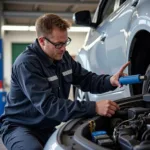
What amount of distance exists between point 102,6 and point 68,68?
4.25ft

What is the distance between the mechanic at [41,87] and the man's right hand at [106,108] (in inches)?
3.8

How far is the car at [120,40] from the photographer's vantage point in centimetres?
233

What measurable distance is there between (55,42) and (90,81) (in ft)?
1.51

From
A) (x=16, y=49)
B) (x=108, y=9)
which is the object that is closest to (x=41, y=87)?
(x=108, y=9)

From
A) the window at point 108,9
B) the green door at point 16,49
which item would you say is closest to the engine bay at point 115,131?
the window at point 108,9

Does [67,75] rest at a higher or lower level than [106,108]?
higher

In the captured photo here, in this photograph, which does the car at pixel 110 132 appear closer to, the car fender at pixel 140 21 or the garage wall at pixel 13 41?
the car fender at pixel 140 21

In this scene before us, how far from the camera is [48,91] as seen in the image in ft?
6.53

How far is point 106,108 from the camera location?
1726 millimetres

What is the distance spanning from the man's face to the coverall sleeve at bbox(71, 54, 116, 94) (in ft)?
1.14

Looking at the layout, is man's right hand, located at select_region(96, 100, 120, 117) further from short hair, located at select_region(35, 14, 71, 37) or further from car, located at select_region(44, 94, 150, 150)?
short hair, located at select_region(35, 14, 71, 37)

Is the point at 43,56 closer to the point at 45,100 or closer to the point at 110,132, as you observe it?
the point at 45,100

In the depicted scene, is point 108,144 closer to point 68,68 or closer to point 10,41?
point 68,68

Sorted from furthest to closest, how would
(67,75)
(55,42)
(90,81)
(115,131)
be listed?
1. (90,81)
2. (67,75)
3. (55,42)
4. (115,131)
